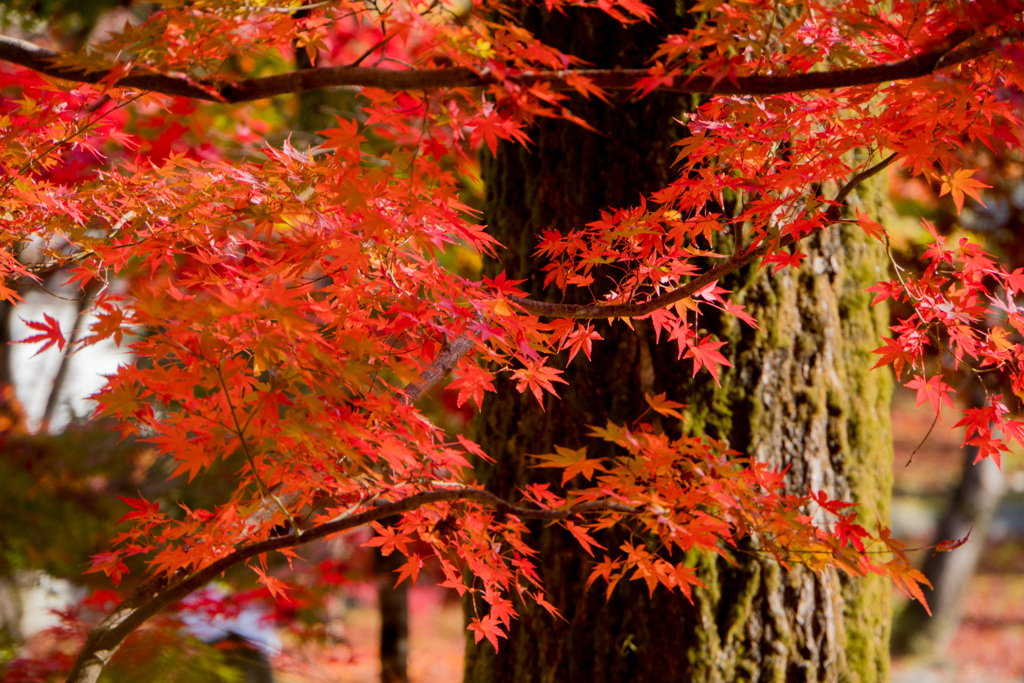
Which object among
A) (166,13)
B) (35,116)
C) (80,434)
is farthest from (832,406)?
(80,434)

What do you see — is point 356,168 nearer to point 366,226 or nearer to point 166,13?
point 366,226

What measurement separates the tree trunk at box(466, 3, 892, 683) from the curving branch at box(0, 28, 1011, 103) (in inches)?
45.8

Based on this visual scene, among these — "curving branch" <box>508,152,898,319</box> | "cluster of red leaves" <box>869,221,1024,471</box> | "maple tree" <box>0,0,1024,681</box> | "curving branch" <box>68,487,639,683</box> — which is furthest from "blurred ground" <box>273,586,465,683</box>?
"cluster of red leaves" <box>869,221,1024,471</box>

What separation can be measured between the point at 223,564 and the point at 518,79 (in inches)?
51.9

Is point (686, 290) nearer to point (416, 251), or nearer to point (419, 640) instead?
point (416, 251)

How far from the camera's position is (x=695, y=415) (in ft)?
8.33

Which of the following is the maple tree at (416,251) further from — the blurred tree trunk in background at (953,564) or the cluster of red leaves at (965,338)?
the blurred tree trunk in background at (953,564)

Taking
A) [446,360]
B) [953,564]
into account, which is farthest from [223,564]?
[953,564]

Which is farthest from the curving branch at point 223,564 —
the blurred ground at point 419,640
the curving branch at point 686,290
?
the blurred ground at point 419,640

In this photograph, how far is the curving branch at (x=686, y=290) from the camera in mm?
1765

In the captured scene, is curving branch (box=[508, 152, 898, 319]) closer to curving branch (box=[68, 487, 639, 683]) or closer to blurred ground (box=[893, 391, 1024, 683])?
curving branch (box=[68, 487, 639, 683])

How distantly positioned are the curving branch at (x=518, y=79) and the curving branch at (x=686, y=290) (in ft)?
1.20

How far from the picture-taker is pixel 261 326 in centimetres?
140

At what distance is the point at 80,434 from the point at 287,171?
444 centimetres
